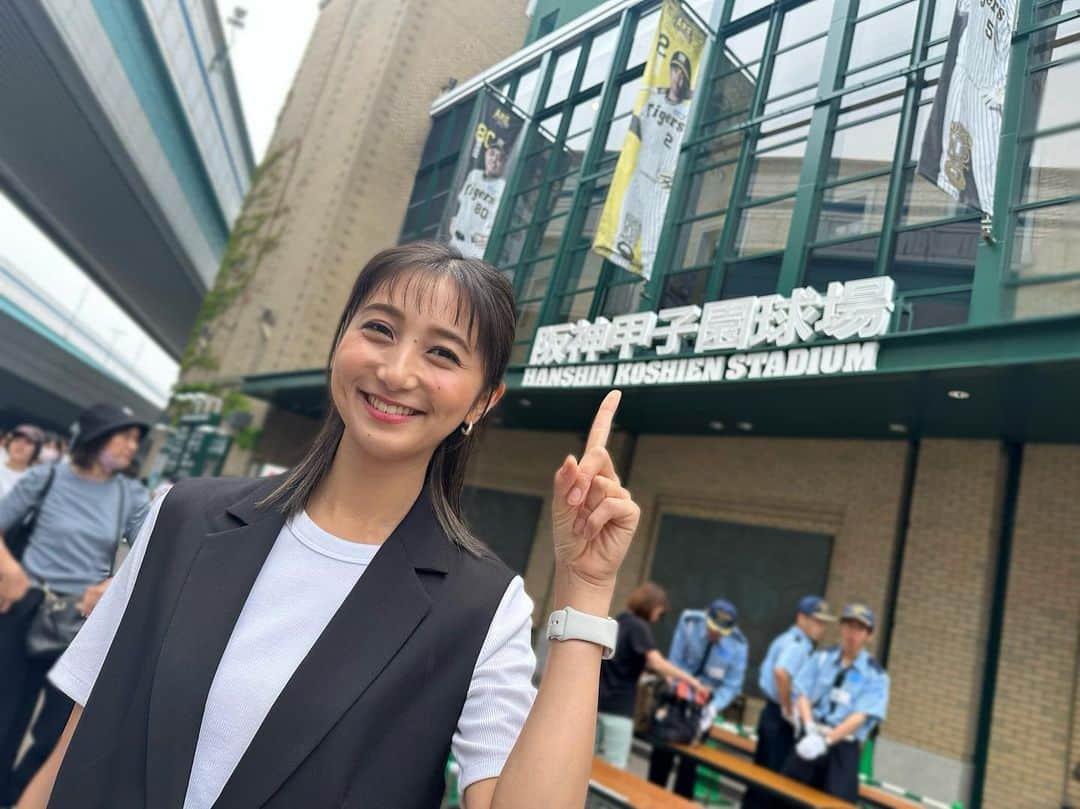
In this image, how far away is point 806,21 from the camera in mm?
2688

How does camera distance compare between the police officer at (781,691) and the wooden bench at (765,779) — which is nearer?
the wooden bench at (765,779)

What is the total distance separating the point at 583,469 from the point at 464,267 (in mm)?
462

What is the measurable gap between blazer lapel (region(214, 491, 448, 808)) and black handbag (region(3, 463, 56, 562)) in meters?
2.86

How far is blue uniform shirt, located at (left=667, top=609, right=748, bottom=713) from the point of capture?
6480 mm

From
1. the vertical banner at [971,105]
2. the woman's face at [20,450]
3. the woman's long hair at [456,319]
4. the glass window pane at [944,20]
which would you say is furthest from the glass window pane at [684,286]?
the woman's face at [20,450]

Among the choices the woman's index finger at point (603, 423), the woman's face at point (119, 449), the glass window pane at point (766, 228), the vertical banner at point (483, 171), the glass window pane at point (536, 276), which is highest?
the glass window pane at point (766, 228)

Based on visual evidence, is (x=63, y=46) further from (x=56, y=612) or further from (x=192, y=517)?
(x=56, y=612)

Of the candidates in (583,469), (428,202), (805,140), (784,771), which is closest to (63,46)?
(428,202)

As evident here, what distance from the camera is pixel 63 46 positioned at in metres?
2.17

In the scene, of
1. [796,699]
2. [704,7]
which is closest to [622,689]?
[796,699]

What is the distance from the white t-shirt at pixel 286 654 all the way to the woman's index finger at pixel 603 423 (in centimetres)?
33

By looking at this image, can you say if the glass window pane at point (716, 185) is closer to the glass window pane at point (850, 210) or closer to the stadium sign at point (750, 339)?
the glass window pane at point (850, 210)

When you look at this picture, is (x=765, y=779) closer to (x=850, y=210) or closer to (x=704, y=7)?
(x=850, y=210)

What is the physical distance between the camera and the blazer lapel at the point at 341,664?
3.55 ft
